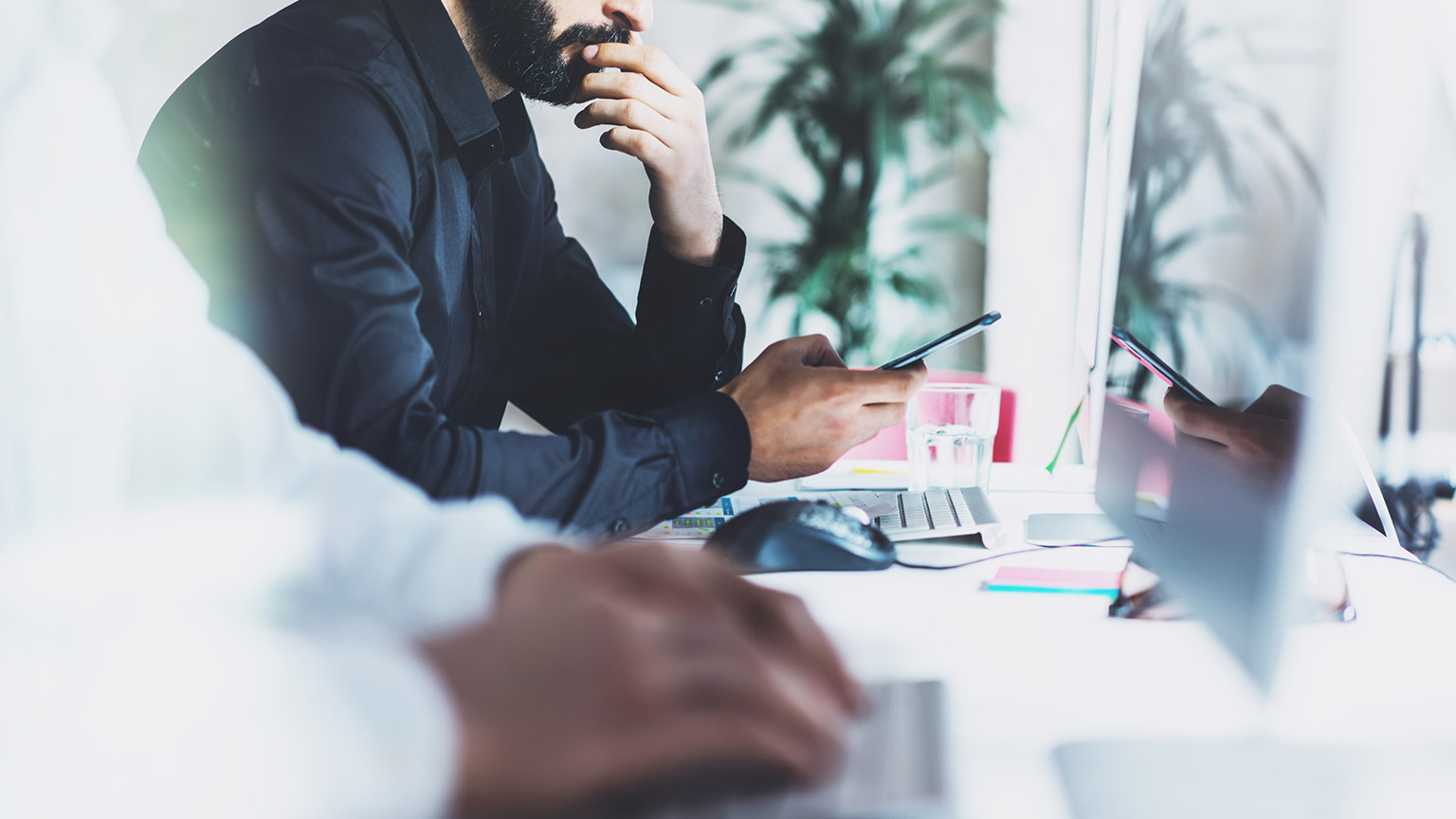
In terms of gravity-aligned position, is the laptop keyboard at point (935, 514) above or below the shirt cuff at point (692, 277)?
below

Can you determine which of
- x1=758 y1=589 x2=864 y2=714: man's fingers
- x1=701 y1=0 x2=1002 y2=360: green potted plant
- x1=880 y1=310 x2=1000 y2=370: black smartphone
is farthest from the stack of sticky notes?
x1=701 y1=0 x2=1002 y2=360: green potted plant

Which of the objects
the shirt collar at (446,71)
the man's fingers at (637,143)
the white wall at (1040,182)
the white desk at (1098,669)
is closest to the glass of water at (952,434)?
the white desk at (1098,669)

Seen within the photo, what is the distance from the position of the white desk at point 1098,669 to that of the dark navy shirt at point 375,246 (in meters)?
0.17

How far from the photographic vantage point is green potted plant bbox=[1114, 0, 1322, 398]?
0.48m

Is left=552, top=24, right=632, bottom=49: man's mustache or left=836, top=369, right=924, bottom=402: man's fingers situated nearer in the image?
left=836, top=369, right=924, bottom=402: man's fingers

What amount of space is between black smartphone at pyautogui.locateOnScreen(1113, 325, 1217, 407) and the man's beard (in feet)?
2.35

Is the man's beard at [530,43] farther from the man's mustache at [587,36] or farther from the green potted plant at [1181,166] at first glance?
Answer: the green potted plant at [1181,166]

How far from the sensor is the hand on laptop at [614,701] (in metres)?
0.27

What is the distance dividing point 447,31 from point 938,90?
4.83 feet

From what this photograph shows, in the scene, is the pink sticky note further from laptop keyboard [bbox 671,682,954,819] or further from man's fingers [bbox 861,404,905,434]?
laptop keyboard [bbox 671,682,954,819]

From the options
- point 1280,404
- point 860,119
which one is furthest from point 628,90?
point 860,119

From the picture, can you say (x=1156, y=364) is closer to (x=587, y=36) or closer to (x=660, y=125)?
(x=660, y=125)

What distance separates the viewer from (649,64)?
1.07m

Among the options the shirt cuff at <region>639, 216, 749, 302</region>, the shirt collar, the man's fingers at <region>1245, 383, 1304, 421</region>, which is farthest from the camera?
the shirt cuff at <region>639, 216, 749, 302</region>
